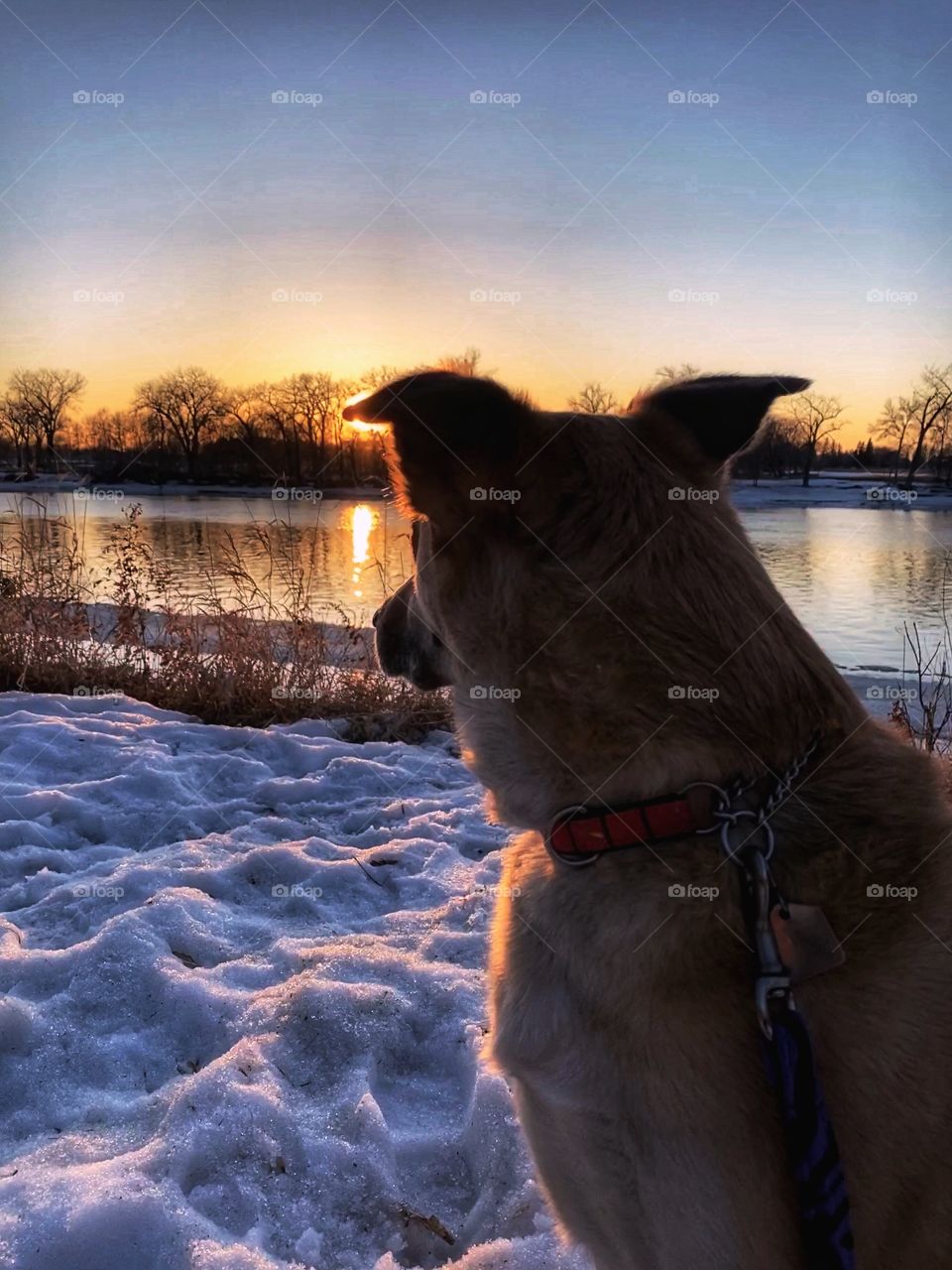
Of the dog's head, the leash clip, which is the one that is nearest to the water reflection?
the dog's head

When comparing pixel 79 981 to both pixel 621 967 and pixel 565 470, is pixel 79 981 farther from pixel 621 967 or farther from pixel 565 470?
pixel 565 470

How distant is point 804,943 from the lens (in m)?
1.66

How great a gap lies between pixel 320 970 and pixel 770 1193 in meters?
2.32

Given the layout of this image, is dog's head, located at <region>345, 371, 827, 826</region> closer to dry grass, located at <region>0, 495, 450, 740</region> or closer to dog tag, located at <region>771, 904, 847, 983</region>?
dog tag, located at <region>771, 904, 847, 983</region>

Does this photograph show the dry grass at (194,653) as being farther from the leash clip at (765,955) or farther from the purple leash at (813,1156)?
the purple leash at (813,1156)

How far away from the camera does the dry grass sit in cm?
789

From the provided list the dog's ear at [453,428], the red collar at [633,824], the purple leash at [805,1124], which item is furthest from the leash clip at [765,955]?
the dog's ear at [453,428]

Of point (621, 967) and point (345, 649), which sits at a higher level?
point (621, 967)

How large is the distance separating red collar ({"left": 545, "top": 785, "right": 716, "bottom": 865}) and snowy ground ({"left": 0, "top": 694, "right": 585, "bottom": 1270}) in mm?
1364

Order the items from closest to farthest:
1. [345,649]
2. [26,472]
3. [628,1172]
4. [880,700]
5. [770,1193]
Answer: [770,1193]
[628,1172]
[880,700]
[345,649]
[26,472]

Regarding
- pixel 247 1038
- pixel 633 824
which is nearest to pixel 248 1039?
pixel 247 1038

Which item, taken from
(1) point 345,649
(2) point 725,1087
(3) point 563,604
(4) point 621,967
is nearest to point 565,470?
(3) point 563,604

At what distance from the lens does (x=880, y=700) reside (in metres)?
7.40

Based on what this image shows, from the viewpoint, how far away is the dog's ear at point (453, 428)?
6.70 ft
